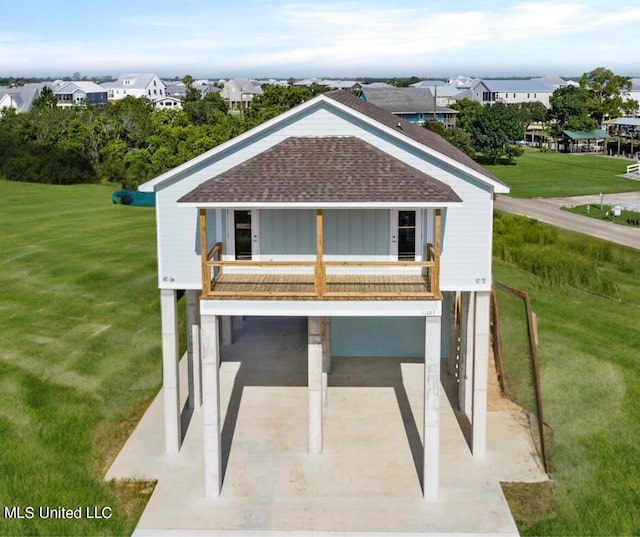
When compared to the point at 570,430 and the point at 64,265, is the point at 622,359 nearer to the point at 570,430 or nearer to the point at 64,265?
the point at 570,430

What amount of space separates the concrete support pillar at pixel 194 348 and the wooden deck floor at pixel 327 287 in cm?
263

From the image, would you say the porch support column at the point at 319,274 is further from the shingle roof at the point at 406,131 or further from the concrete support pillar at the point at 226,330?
the concrete support pillar at the point at 226,330

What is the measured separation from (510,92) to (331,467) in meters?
148

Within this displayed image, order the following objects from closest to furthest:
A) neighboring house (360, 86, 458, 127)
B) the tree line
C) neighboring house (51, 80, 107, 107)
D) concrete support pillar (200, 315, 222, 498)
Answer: concrete support pillar (200, 315, 222, 498) < the tree line < neighboring house (360, 86, 458, 127) < neighboring house (51, 80, 107, 107)

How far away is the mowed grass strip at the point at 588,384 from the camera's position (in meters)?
15.1

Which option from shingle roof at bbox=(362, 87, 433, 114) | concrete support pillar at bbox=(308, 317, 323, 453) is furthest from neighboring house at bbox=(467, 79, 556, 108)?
concrete support pillar at bbox=(308, 317, 323, 453)

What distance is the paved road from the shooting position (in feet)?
137

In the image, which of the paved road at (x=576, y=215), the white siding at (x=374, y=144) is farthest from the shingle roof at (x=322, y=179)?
the paved road at (x=576, y=215)

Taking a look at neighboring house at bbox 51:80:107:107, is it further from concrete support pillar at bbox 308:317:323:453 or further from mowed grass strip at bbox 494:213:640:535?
concrete support pillar at bbox 308:317:323:453

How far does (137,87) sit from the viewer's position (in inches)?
7480

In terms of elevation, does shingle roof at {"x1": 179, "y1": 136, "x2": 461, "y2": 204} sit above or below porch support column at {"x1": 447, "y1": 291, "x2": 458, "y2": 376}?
above

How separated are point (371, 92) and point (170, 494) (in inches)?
3836

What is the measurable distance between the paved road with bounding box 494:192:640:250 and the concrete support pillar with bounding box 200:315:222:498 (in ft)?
98.1

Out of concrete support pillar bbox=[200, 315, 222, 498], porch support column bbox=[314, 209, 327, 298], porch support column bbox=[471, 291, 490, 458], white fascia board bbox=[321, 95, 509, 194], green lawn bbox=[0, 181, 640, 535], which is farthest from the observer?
porch support column bbox=[471, 291, 490, 458]
